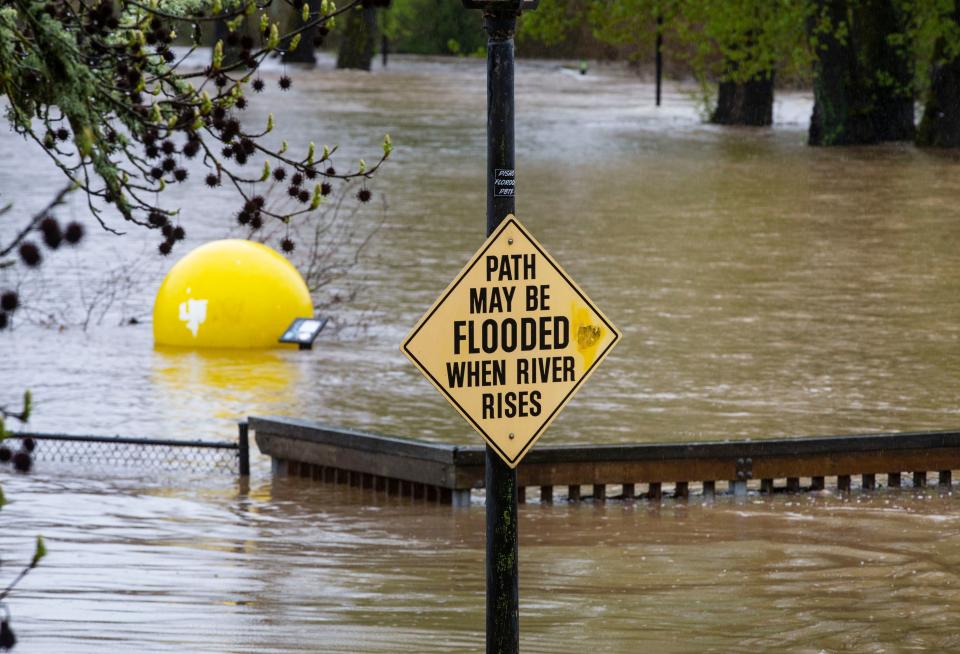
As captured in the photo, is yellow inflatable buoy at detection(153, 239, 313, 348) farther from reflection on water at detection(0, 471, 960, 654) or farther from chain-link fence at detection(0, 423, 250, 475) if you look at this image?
reflection on water at detection(0, 471, 960, 654)

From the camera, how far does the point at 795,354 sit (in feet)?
59.2

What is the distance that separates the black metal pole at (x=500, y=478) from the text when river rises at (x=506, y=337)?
17 cm

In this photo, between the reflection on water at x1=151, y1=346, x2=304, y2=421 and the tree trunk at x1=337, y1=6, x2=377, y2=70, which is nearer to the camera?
the reflection on water at x1=151, y1=346, x2=304, y2=421

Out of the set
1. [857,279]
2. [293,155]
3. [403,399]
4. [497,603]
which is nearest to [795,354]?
[403,399]

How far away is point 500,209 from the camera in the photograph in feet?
22.2

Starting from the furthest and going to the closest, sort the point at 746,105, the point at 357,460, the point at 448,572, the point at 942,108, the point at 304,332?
1. the point at 746,105
2. the point at 942,108
3. the point at 304,332
4. the point at 357,460
5. the point at 448,572

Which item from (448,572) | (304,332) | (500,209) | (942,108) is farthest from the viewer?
(942,108)

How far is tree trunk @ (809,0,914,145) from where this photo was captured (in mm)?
42719

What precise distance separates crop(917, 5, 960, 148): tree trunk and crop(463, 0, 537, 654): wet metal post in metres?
37.3

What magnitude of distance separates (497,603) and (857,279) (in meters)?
17.1

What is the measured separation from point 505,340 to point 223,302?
39.1 feet

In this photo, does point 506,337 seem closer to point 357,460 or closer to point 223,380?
point 357,460

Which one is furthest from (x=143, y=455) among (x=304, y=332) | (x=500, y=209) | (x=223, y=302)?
(x=500, y=209)

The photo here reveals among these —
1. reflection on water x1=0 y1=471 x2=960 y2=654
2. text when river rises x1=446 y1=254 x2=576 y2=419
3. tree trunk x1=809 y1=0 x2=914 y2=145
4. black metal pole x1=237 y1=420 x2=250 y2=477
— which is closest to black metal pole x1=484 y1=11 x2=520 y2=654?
text when river rises x1=446 y1=254 x2=576 y2=419
